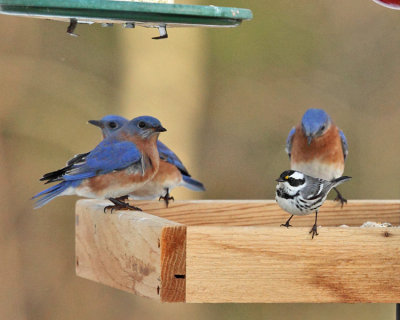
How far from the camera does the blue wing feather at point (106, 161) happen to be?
4.71 meters

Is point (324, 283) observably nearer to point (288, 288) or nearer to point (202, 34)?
point (288, 288)

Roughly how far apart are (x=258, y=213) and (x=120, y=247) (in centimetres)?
105

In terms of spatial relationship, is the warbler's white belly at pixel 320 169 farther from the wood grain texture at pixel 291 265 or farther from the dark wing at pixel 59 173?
the wood grain texture at pixel 291 265

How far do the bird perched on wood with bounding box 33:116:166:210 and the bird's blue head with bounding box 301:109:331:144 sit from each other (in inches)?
37.8

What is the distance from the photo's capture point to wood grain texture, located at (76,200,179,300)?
3564 millimetres

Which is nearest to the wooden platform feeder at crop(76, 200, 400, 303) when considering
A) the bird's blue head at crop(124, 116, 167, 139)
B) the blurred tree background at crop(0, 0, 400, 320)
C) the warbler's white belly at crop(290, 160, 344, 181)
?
the bird's blue head at crop(124, 116, 167, 139)

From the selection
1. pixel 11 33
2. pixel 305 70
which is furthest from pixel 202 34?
pixel 11 33

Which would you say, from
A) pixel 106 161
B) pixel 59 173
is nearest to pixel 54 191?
pixel 59 173

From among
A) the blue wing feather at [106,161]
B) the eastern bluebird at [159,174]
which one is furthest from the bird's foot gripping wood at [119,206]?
the eastern bluebird at [159,174]

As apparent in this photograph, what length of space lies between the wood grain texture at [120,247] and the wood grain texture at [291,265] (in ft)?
0.52

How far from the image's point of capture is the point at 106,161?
4.74m

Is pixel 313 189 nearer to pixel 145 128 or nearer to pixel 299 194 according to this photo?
pixel 299 194

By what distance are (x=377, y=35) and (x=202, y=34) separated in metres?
1.54

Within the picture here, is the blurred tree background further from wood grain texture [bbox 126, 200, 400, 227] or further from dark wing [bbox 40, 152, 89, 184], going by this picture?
wood grain texture [bbox 126, 200, 400, 227]
